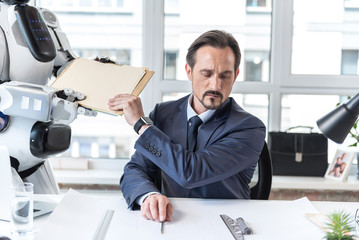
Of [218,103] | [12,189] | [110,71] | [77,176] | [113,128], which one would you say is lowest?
[77,176]

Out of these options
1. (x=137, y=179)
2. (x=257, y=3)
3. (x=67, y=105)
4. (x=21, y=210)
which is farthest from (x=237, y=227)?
(x=257, y=3)

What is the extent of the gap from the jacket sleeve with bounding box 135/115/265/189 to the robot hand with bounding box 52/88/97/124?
9.5 inches

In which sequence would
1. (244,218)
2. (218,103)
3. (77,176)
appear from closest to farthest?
(244,218), (218,103), (77,176)

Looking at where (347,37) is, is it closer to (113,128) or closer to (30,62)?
(113,128)

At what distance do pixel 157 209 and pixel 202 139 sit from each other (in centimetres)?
38

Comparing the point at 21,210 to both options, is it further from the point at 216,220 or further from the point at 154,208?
the point at 216,220

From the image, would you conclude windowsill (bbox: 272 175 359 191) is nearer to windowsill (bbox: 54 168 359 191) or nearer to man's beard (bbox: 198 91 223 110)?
windowsill (bbox: 54 168 359 191)

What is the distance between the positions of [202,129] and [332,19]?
1.57 m

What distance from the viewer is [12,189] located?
100 cm

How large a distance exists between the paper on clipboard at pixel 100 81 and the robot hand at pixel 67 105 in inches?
0.9

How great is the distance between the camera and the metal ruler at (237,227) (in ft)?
3.29

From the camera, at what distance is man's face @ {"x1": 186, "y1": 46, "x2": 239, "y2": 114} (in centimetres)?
140

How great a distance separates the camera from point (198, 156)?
129 centimetres

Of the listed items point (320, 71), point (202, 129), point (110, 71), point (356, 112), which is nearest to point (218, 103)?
point (202, 129)
